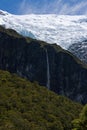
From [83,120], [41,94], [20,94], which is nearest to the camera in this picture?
[83,120]

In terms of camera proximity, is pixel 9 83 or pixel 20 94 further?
pixel 9 83

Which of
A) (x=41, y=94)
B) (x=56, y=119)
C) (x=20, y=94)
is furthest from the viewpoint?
(x=41, y=94)

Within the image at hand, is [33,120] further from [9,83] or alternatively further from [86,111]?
[86,111]

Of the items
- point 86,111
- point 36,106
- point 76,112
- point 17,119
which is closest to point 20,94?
point 36,106

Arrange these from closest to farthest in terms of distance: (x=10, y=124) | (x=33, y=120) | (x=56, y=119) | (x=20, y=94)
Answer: (x=10, y=124), (x=33, y=120), (x=56, y=119), (x=20, y=94)

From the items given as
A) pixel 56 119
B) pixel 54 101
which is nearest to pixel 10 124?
pixel 56 119

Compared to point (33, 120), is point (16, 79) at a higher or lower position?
higher

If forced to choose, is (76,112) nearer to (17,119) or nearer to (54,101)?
(54,101)
